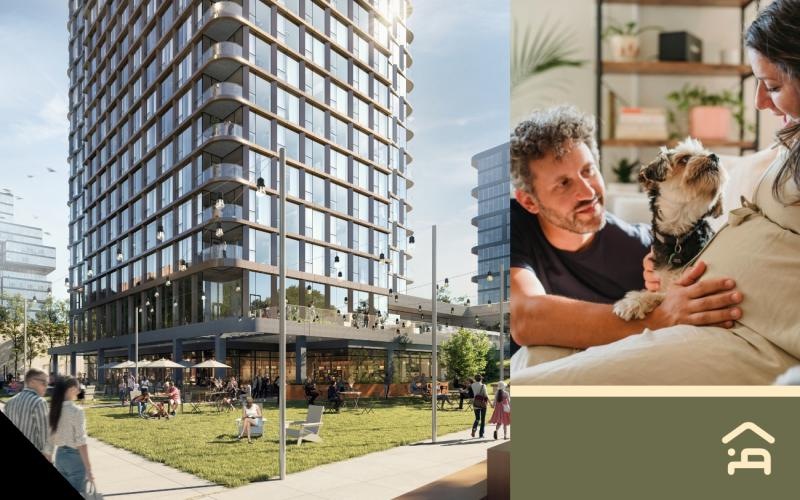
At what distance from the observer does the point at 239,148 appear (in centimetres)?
3180

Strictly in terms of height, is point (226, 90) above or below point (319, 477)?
above

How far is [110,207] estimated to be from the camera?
141 feet

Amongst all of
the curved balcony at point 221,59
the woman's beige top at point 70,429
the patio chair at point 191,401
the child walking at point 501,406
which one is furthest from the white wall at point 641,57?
the curved balcony at point 221,59

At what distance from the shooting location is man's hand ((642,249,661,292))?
12.0 ft

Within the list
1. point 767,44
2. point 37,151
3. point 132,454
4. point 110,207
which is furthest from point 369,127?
point 767,44

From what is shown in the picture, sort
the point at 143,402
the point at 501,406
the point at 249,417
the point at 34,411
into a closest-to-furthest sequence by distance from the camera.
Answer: the point at 34,411, the point at 501,406, the point at 249,417, the point at 143,402

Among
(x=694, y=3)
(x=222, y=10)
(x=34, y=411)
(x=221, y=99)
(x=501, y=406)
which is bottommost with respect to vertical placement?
(x=501, y=406)

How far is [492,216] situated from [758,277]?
22511 millimetres

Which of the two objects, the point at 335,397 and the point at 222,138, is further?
the point at 222,138

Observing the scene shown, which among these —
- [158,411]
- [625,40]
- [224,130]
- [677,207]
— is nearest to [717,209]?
[677,207]

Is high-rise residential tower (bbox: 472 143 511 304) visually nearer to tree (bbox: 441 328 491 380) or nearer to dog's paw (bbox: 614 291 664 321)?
dog's paw (bbox: 614 291 664 321)

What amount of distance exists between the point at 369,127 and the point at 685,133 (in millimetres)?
32918

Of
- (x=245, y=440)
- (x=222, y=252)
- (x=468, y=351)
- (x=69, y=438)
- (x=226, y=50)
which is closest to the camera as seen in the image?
(x=69, y=438)

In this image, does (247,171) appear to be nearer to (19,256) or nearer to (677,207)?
(19,256)
